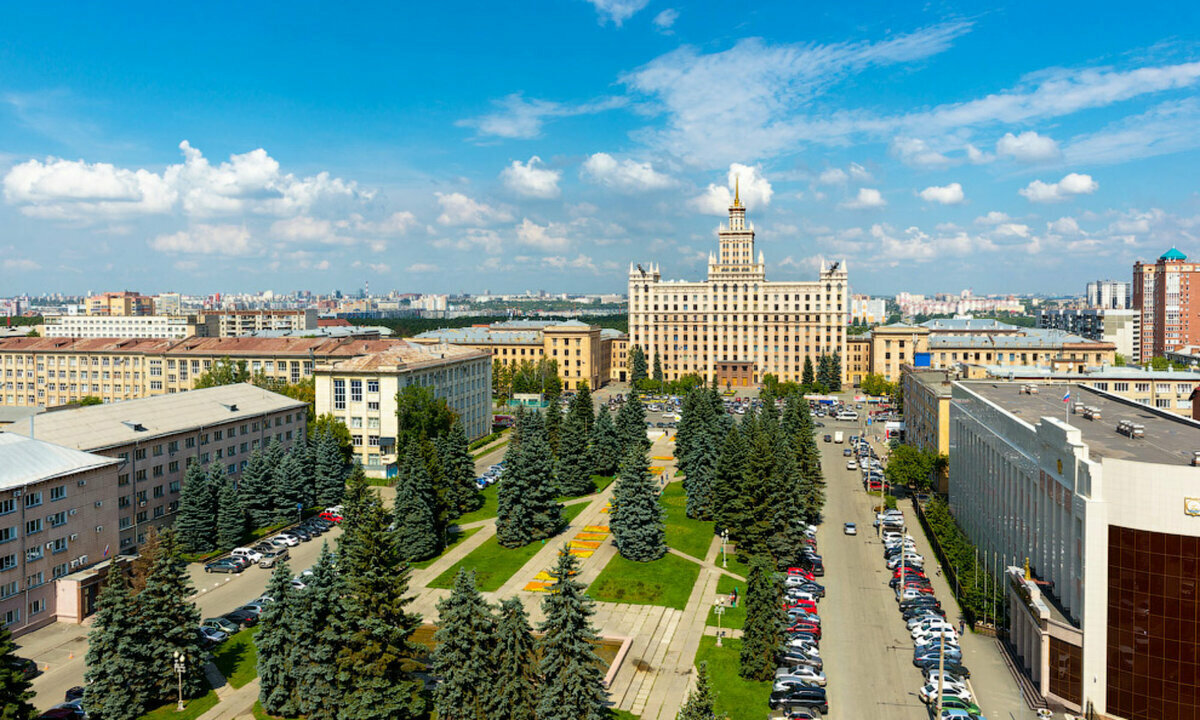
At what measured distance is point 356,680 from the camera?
30406 mm

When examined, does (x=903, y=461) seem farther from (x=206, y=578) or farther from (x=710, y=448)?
(x=206, y=578)

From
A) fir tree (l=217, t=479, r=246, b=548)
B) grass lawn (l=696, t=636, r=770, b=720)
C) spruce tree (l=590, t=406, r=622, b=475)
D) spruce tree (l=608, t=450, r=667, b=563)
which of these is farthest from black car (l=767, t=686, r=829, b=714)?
spruce tree (l=590, t=406, r=622, b=475)

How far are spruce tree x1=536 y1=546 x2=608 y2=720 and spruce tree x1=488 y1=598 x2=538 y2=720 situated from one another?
479 mm

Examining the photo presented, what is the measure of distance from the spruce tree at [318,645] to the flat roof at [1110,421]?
99.6 ft

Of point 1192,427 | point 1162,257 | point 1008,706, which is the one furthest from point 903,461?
point 1162,257

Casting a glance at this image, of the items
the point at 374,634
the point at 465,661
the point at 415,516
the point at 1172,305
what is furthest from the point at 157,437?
the point at 1172,305

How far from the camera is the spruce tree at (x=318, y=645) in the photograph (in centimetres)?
3056

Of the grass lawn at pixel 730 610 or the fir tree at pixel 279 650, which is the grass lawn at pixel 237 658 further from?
the grass lawn at pixel 730 610

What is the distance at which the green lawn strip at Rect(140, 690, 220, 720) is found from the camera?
31.8 metres

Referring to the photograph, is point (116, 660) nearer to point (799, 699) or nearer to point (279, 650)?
point (279, 650)

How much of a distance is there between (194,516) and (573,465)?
95.1ft

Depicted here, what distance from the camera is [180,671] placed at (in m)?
32.6

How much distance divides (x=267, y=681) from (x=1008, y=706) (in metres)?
29.5

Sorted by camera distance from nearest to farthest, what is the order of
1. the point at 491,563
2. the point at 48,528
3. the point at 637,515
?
the point at 48,528 < the point at 491,563 < the point at 637,515
